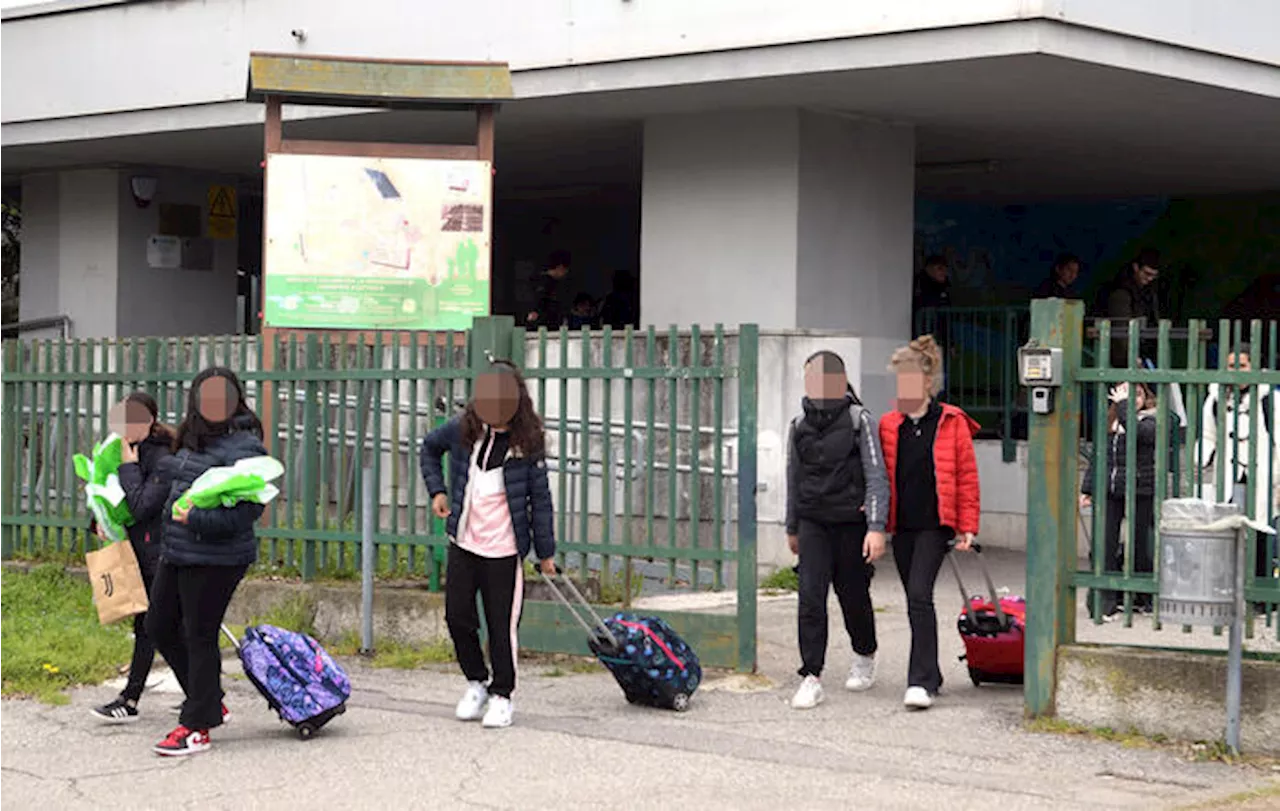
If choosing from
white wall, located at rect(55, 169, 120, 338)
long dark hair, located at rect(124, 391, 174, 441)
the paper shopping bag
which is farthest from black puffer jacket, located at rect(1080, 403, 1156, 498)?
white wall, located at rect(55, 169, 120, 338)

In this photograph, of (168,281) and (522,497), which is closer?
(522,497)

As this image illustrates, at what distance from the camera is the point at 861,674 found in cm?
981

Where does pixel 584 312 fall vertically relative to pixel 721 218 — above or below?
below

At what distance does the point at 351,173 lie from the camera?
1253cm

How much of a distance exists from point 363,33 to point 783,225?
4005 mm

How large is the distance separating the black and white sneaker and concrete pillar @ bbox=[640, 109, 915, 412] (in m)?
8.08

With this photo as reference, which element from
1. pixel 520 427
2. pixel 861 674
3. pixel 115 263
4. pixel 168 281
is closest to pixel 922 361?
pixel 861 674

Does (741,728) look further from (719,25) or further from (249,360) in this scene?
(719,25)

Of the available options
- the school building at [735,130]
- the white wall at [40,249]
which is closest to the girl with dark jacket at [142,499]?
the school building at [735,130]

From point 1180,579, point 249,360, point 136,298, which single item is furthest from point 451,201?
point 136,298

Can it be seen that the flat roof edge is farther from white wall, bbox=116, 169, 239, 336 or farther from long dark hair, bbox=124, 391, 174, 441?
white wall, bbox=116, 169, 239, 336

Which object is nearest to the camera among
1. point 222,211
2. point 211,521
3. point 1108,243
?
point 211,521

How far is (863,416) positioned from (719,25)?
633 cm

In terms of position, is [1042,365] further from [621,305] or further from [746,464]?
[621,305]
